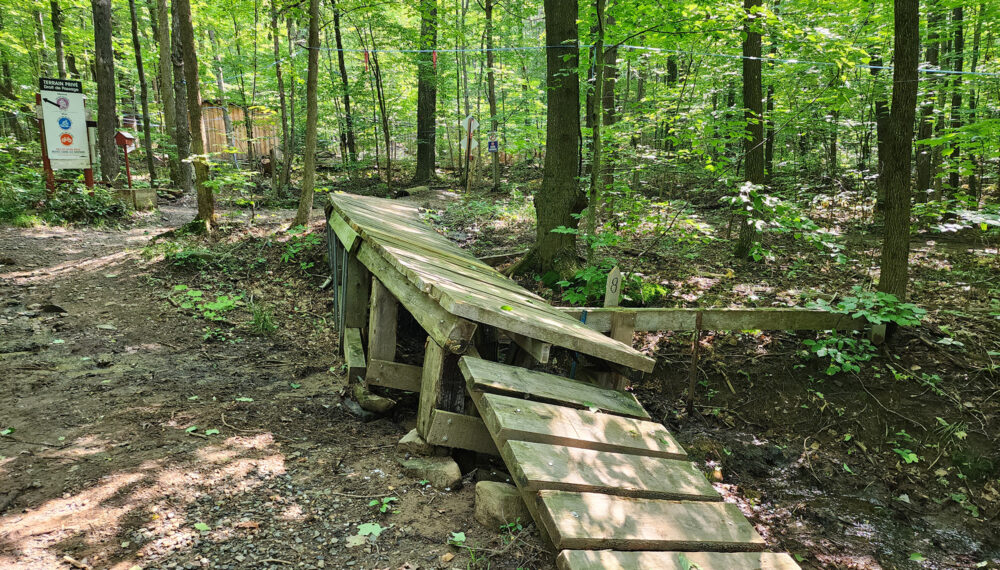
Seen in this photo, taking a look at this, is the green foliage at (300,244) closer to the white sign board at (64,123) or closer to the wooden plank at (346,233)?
the wooden plank at (346,233)

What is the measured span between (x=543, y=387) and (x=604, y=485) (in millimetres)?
917

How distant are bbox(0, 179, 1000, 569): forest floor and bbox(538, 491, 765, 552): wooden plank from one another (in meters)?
0.34

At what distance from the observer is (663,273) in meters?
7.59

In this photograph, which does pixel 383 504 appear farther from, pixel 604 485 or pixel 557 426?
pixel 604 485

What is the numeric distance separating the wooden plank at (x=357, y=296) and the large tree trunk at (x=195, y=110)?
5479 mm

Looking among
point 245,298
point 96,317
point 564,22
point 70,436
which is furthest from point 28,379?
point 564,22

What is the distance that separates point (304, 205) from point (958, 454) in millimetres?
10548

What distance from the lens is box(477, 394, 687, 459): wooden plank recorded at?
2830 millimetres

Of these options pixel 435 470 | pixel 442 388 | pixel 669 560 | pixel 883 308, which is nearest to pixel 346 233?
pixel 442 388

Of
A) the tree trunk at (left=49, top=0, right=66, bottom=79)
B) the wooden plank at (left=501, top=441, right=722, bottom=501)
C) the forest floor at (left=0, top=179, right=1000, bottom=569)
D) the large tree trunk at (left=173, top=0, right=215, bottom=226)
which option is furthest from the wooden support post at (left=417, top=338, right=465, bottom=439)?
the tree trunk at (left=49, top=0, right=66, bottom=79)

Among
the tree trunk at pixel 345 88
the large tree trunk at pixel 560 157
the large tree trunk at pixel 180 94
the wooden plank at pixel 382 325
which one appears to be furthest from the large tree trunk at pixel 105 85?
the wooden plank at pixel 382 325

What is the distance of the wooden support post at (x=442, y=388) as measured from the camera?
347 cm

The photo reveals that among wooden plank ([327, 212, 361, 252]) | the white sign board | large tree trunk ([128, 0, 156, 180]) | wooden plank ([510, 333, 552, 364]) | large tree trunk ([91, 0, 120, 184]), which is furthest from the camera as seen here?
large tree trunk ([128, 0, 156, 180])

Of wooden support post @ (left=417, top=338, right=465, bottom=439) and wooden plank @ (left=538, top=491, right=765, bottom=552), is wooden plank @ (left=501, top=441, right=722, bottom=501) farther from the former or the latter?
wooden support post @ (left=417, top=338, right=465, bottom=439)
